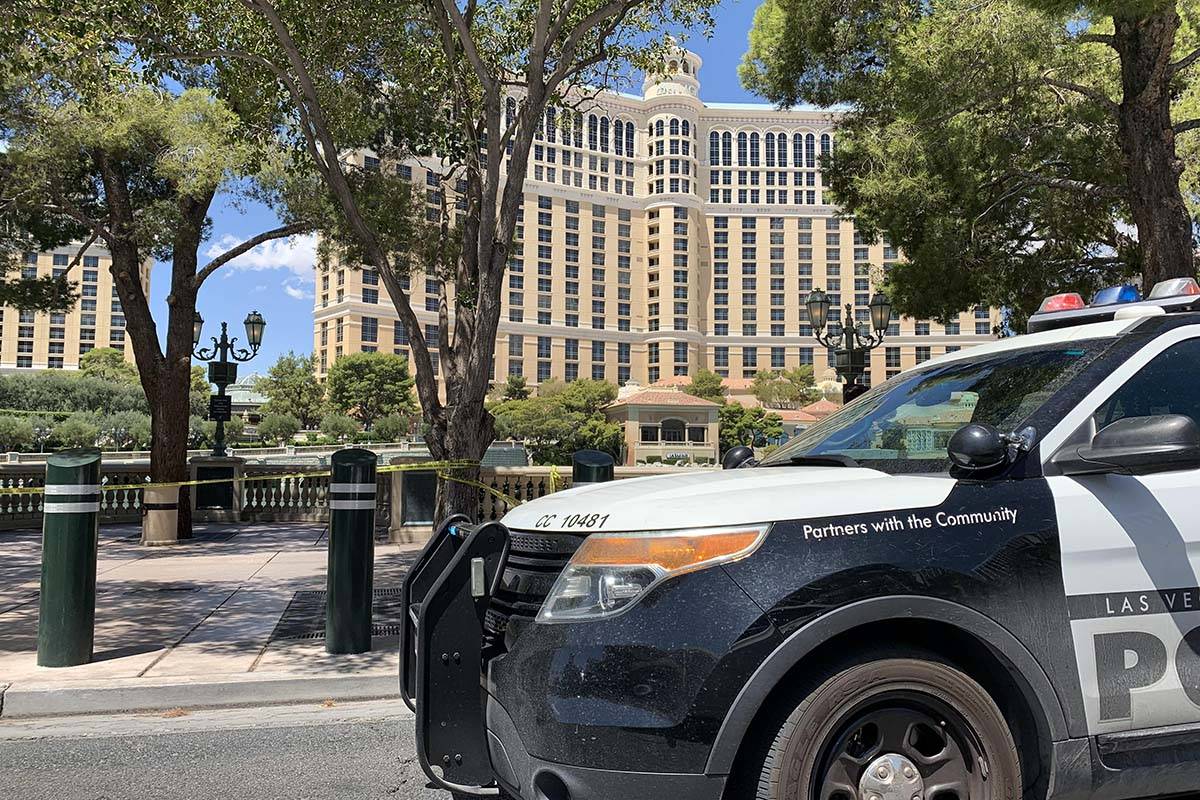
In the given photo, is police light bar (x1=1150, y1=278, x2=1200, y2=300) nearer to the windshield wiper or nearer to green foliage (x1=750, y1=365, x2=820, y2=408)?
the windshield wiper

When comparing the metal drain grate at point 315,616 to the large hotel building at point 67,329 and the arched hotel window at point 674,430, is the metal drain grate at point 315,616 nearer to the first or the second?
the arched hotel window at point 674,430

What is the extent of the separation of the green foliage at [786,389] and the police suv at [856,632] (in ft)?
338

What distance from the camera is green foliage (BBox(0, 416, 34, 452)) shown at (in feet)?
178

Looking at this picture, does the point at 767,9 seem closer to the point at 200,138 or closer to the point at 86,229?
the point at 200,138

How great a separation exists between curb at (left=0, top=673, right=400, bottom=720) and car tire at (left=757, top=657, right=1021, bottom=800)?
145 inches

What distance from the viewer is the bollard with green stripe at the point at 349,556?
20.0ft

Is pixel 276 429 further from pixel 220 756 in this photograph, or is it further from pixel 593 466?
pixel 220 756

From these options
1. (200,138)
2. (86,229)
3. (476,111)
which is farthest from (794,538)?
(86,229)

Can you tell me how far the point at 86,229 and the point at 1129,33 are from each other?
55.6 feet

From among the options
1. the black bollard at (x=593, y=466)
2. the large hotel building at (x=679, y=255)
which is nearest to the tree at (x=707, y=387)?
the large hotel building at (x=679, y=255)

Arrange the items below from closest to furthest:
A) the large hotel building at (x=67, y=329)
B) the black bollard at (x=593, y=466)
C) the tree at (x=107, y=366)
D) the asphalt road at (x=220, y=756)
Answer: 1. the asphalt road at (x=220, y=756)
2. the black bollard at (x=593, y=466)
3. the tree at (x=107, y=366)
4. the large hotel building at (x=67, y=329)

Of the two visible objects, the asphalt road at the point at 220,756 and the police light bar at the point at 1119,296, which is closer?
the police light bar at the point at 1119,296

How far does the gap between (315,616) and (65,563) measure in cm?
236

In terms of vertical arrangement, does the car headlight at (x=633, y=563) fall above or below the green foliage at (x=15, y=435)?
below
